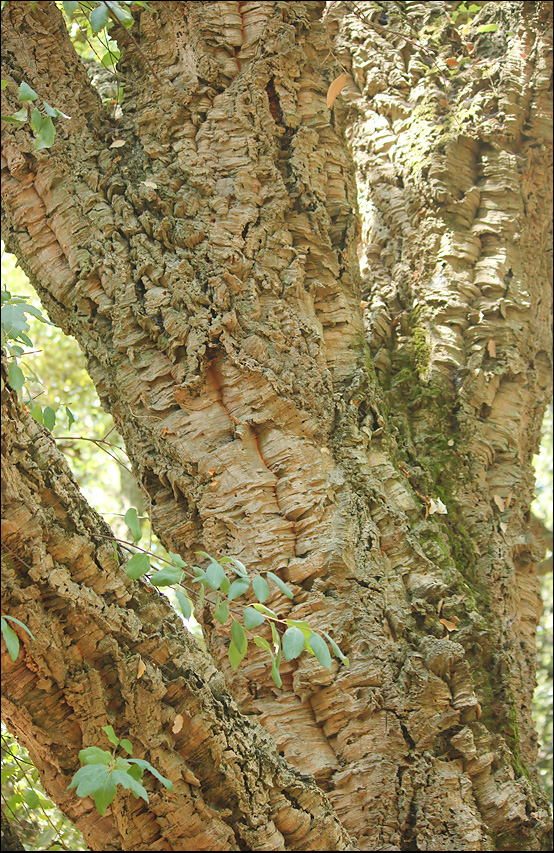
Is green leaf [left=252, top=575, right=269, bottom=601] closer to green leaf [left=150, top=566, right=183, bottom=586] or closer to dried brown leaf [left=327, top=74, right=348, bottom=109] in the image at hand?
green leaf [left=150, top=566, right=183, bottom=586]

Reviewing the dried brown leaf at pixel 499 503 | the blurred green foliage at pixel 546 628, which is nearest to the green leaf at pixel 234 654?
the dried brown leaf at pixel 499 503

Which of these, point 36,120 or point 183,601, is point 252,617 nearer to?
point 183,601

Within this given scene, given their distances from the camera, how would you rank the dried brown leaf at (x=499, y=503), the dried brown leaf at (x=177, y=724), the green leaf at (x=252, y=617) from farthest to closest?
the dried brown leaf at (x=499, y=503), the dried brown leaf at (x=177, y=724), the green leaf at (x=252, y=617)

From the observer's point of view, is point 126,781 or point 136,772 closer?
point 126,781

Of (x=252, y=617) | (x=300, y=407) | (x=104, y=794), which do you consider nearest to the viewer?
(x=104, y=794)

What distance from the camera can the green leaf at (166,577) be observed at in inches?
55.3

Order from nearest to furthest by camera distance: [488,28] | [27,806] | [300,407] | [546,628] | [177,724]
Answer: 1. [177,724]
2. [300,407]
3. [27,806]
4. [488,28]
5. [546,628]

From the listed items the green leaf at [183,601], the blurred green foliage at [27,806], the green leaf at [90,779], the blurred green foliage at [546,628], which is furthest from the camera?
the blurred green foliage at [546,628]

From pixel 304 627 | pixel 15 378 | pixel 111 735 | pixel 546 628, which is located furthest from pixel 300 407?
pixel 546 628

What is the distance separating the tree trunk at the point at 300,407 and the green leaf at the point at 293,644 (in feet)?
1.22

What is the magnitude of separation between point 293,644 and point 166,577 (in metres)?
0.29

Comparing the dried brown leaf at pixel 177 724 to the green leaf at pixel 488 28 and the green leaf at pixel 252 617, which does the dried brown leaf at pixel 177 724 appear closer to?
the green leaf at pixel 252 617

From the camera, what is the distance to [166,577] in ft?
4.60

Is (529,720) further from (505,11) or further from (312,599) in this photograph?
(505,11)
